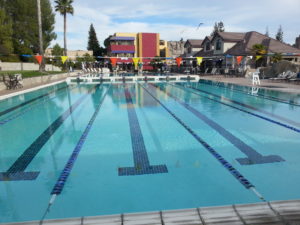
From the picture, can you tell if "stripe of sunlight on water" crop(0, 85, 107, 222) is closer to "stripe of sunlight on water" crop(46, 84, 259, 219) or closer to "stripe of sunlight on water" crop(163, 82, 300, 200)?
"stripe of sunlight on water" crop(46, 84, 259, 219)

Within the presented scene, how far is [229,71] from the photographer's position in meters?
25.4

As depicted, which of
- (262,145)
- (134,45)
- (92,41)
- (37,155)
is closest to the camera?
(37,155)

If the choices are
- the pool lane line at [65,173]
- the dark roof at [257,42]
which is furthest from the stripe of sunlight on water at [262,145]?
the dark roof at [257,42]

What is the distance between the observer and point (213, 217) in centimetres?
212

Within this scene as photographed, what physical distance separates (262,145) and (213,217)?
370 centimetres

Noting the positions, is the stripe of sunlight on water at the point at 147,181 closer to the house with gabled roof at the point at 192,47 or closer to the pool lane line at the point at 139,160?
the pool lane line at the point at 139,160

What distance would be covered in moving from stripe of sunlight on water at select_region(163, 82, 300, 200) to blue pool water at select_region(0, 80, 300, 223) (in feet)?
0.05

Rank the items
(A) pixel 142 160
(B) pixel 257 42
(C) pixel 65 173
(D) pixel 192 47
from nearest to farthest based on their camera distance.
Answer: (C) pixel 65 173 → (A) pixel 142 160 → (B) pixel 257 42 → (D) pixel 192 47

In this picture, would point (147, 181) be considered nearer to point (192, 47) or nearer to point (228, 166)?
point (228, 166)

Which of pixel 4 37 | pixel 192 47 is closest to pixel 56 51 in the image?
pixel 4 37

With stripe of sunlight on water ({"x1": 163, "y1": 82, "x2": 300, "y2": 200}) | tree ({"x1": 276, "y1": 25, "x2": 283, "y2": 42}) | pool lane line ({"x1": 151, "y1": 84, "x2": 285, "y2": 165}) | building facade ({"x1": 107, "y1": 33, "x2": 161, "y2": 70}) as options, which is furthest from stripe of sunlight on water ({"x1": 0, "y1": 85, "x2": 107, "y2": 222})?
tree ({"x1": 276, "y1": 25, "x2": 283, "y2": 42})

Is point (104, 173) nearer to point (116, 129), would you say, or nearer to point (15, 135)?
point (116, 129)

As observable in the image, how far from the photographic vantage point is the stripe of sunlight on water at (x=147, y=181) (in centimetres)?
310

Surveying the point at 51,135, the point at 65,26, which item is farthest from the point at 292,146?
the point at 65,26
